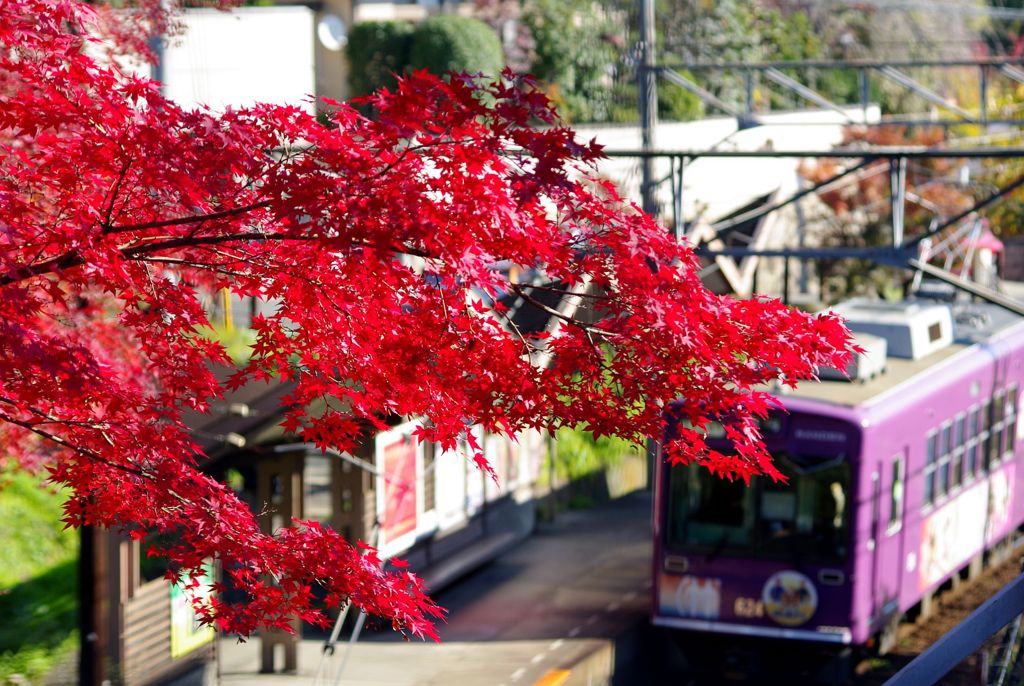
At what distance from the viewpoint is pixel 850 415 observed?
1242cm

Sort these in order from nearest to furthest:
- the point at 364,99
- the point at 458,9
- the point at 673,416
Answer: the point at 364,99 < the point at 673,416 < the point at 458,9

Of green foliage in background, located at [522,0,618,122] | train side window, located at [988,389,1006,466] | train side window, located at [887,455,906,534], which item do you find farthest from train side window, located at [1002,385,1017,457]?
green foliage in background, located at [522,0,618,122]

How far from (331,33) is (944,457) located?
19142mm

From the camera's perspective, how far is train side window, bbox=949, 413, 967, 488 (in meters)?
14.6

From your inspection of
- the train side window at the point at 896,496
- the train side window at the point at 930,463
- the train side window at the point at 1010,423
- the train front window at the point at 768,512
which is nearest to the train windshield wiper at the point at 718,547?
the train front window at the point at 768,512

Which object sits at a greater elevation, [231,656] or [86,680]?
[86,680]

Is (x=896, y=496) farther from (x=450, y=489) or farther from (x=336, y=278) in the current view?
(x=336, y=278)

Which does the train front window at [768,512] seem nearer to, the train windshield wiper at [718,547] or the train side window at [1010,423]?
the train windshield wiper at [718,547]

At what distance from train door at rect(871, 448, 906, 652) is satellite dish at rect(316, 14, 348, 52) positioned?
19.2m

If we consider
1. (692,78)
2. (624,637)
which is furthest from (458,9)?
(624,637)

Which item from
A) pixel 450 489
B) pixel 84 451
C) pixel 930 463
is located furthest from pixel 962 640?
pixel 450 489

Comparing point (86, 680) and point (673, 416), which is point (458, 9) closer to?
point (86, 680)

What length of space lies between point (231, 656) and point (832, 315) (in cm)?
975

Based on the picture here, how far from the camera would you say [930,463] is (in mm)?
13977
